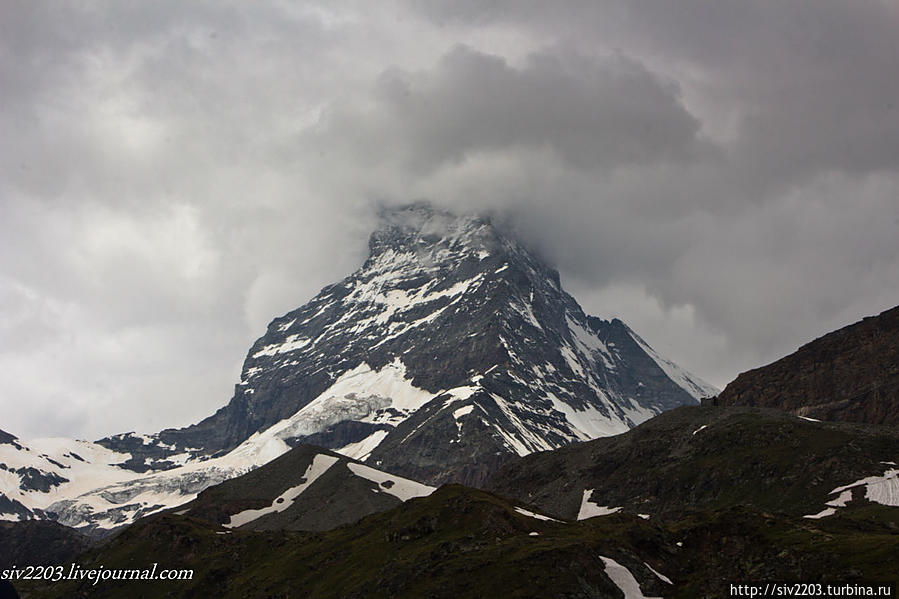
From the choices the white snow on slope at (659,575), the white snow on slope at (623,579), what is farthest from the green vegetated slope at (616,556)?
the white snow on slope at (623,579)

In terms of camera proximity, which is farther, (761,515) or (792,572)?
(761,515)

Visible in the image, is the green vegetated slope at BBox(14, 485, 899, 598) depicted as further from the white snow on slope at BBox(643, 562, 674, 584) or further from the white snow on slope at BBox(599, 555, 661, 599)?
the white snow on slope at BBox(599, 555, 661, 599)

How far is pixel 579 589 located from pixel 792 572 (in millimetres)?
31478

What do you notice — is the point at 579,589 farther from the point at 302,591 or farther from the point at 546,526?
the point at 302,591

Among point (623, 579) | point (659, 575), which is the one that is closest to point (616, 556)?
point (623, 579)

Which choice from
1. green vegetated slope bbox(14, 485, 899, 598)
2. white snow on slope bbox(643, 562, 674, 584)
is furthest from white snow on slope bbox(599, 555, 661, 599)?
white snow on slope bbox(643, 562, 674, 584)

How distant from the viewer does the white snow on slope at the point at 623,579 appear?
506 feet

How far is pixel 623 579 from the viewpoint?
518 feet

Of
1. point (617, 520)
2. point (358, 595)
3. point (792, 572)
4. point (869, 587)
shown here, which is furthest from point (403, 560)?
point (869, 587)

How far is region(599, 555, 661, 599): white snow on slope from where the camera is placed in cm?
15412

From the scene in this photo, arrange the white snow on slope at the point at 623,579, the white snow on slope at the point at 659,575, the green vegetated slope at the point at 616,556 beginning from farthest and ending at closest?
1. the white snow on slope at the point at 659,575
2. the white snow on slope at the point at 623,579
3. the green vegetated slope at the point at 616,556

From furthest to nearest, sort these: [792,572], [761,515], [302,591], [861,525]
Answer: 1. [302,591]
2. [861,525]
3. [761,515]
4. [792,572]

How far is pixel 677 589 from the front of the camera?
156 m

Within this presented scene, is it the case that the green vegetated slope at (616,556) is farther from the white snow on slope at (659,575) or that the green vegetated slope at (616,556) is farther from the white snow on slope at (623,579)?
the white snow on slope at (623,579)
